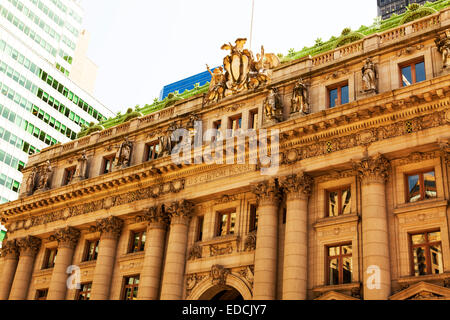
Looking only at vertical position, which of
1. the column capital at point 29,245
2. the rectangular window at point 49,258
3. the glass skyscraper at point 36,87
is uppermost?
the glass skyscraper at point 36,87

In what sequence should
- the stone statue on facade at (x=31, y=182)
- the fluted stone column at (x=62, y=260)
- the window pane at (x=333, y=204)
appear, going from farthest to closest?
the stone statue on facade at (x=31, y=182) < the fluted stone column at (x=62, y=260) < the window pane at (x=333, y=204)

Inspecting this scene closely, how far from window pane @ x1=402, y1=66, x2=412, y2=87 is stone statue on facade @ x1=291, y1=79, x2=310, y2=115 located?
250 inches

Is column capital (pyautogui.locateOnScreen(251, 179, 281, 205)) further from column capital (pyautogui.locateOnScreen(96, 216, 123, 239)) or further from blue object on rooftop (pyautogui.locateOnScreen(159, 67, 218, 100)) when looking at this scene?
blue object on rooftop (pyautogui.locateOnScreen(159, 67, 218, 100))

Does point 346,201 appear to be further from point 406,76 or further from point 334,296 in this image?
point 406,76

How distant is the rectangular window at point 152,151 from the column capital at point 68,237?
28.6 feet

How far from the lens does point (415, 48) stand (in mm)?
Answer: 35031

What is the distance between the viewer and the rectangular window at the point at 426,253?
29.8 meters

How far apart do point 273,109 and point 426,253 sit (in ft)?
46.2

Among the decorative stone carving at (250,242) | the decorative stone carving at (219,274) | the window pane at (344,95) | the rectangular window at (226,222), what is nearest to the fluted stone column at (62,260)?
the rectangular window at (226,222)

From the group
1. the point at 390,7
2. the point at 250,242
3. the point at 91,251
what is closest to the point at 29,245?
the point at 91,251

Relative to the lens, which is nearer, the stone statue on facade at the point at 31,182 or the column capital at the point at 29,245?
the column capital at the point at 29,245

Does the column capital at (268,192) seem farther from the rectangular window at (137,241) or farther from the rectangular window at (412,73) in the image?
the rectangular window at (137,241)

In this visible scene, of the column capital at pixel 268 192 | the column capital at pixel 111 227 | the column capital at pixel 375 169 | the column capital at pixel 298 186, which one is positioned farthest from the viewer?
the column capital at pixel 111 227

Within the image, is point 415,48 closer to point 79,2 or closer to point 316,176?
point 316,176
